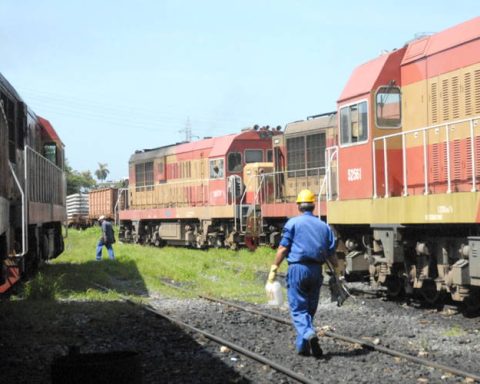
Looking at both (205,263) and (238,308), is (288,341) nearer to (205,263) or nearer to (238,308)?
(238,308)

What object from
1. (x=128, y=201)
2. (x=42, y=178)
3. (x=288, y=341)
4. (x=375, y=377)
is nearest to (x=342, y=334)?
(x=288, y=341)

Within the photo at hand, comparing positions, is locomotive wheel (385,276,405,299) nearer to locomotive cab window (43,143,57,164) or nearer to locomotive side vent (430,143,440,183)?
locomotive side vent (430,143,440,183)

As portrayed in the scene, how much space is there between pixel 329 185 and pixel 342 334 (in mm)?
4732

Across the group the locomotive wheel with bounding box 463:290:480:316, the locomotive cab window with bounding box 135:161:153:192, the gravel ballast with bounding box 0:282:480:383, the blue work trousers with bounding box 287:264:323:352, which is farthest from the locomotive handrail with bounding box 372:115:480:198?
the locomotive cab window with bounding box 135:161:153:192

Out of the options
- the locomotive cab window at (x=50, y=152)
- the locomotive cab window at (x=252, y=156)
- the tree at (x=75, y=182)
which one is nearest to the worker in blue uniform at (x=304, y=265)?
the locomotive cab window at (x=50, y=152)

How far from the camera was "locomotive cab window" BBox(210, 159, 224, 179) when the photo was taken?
23923mm

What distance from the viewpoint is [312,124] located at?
19250 mm

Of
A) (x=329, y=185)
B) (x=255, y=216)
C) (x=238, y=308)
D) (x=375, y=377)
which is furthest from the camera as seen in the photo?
(x=255, y=216)

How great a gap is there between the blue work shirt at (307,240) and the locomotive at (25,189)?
119 inches

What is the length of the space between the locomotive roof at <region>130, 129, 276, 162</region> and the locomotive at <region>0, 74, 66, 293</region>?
638 centimetres

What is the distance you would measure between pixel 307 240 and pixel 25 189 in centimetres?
640

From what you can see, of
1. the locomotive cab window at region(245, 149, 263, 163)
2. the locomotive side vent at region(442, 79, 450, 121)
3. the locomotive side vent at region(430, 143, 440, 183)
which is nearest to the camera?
the locomotive side vent at region(442, 79, 450, 121)

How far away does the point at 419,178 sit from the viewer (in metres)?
10.9

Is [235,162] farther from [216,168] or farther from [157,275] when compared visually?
[157,275]
